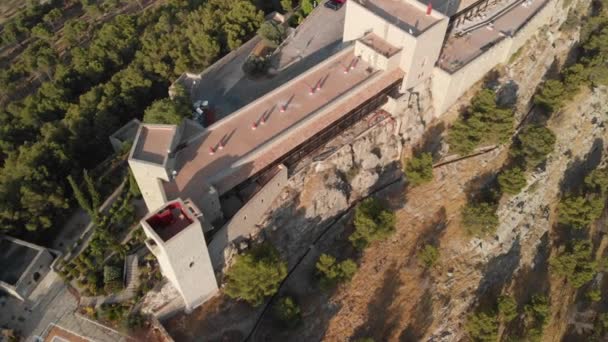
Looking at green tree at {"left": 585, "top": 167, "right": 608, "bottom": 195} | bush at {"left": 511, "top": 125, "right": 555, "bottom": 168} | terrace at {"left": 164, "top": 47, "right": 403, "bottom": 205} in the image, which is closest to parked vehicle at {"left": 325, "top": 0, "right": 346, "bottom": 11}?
terrace at {"left": 164, "top": 47, "right": 403, "bottom": 205}

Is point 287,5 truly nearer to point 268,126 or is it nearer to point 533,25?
point 268,126

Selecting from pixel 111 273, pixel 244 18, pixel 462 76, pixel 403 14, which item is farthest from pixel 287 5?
pixel 111 273

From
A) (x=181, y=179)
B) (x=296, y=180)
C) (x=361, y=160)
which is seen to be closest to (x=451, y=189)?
(x=361, y=160)

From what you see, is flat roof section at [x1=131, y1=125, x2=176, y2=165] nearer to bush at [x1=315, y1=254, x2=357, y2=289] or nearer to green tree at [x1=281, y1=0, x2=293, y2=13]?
bush at [x1=315, y1=254, x2=357, y2=289]

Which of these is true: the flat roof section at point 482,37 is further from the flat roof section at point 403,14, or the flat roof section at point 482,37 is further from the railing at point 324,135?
the railing at point 324,135

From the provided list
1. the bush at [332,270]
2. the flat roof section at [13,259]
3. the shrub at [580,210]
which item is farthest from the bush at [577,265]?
the flat roof section at [13,259]

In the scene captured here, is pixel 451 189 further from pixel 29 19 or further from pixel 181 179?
pixel 29 19
